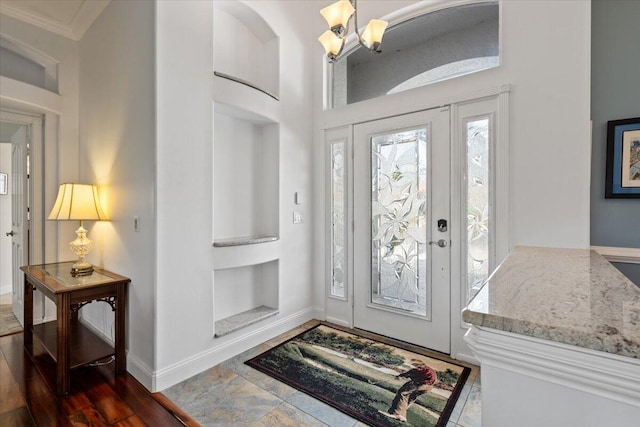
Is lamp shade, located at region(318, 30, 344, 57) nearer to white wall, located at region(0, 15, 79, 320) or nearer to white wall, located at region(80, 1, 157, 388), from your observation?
white wall, located at region(80, 1, 157, 388)

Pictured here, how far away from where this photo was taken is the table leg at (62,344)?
2.05 metres

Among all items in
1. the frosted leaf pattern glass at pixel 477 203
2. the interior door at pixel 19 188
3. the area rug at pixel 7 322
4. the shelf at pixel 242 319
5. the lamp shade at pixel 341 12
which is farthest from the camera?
the interior door at pixel 19 188

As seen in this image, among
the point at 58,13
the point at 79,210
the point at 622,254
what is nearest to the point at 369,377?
the point at 622,254

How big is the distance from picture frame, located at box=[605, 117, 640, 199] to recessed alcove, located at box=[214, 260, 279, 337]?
115 inches

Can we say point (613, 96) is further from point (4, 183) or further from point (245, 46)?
point (4, 183)

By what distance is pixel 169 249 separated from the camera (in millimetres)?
2180

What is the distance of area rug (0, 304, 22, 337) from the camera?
305 centimetres

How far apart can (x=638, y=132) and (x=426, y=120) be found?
1.54 m

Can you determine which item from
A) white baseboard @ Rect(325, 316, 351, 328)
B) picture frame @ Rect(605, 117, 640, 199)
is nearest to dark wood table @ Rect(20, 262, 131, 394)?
white baseboard @ Rect(325, 316, 351, 328)

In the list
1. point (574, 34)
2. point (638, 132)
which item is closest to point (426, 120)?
point (574, 34)

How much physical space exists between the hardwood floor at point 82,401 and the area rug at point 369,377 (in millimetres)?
763

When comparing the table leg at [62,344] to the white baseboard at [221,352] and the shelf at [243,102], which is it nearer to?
the white baseboard at [221,352]

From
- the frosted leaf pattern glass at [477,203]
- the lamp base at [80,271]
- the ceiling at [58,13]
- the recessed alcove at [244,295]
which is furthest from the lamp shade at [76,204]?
the frosted leaf pattern glass at [477,203]

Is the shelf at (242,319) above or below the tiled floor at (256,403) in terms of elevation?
above
